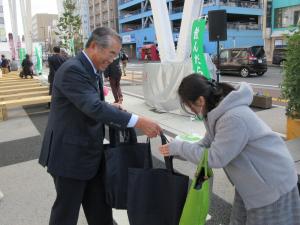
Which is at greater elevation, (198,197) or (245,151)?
(245,151)

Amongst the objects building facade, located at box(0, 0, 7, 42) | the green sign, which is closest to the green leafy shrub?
the green sign

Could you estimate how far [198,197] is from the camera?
1798 mm

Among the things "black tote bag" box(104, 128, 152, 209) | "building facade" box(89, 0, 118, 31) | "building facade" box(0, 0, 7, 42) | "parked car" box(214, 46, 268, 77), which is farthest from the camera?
"building facade" box(89, 0, 118, 31)

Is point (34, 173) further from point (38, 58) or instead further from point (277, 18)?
point (277, 18)

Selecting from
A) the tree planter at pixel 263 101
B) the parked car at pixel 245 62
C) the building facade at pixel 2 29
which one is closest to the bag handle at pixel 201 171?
the tree planter at pixel 263 101

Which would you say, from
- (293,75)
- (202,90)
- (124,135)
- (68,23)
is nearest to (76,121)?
(124,135)

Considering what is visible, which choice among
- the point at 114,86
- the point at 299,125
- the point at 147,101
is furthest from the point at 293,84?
the point at 114,86

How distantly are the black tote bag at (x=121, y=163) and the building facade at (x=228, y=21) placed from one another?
31224 mm

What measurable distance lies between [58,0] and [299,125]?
20.4m

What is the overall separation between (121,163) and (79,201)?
0.45 m

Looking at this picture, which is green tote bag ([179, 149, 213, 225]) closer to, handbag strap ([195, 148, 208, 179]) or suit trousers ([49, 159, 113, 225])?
handbag strap ([195, 148, 208, 179])

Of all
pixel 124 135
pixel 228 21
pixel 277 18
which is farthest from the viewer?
pixel 228 21

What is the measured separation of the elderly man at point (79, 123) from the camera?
6.66 feet

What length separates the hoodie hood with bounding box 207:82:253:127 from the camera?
5.83ft
